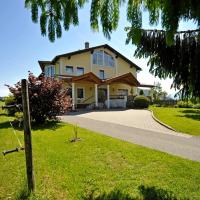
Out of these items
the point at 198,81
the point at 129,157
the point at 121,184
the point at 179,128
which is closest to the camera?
the point at 198,81

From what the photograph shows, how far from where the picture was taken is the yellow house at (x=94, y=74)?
3216 cm

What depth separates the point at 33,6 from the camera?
247 centimetres

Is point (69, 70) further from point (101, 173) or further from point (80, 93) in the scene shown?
point (101, 173)

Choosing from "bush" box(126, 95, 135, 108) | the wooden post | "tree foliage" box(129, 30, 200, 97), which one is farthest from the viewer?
"bush" box(126, 95, 135, 108)

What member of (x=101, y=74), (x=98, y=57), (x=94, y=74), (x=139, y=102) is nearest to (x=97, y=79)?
(x=94, y=74)

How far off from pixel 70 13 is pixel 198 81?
1.93 meters

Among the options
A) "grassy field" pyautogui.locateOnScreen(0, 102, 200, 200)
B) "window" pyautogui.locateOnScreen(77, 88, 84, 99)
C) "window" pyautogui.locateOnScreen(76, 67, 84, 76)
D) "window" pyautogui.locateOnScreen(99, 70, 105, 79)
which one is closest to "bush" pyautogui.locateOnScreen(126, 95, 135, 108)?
"window" pyautogui.locateOnScreen(77, 88, 84, 99)

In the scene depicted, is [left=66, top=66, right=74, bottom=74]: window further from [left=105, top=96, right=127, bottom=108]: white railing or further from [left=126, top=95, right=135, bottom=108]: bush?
[left=126, top=95, right=135, bottom=108]: bush

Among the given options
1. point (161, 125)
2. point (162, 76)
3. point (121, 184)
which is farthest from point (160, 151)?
point (161, 125)

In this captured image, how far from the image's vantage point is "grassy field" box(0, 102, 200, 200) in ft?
18.5

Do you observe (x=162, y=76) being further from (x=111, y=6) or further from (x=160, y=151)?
(x=160, y=151)

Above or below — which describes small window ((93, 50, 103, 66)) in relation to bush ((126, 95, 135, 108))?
above

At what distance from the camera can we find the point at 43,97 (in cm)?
1644

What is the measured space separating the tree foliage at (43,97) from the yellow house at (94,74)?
12.7 m
